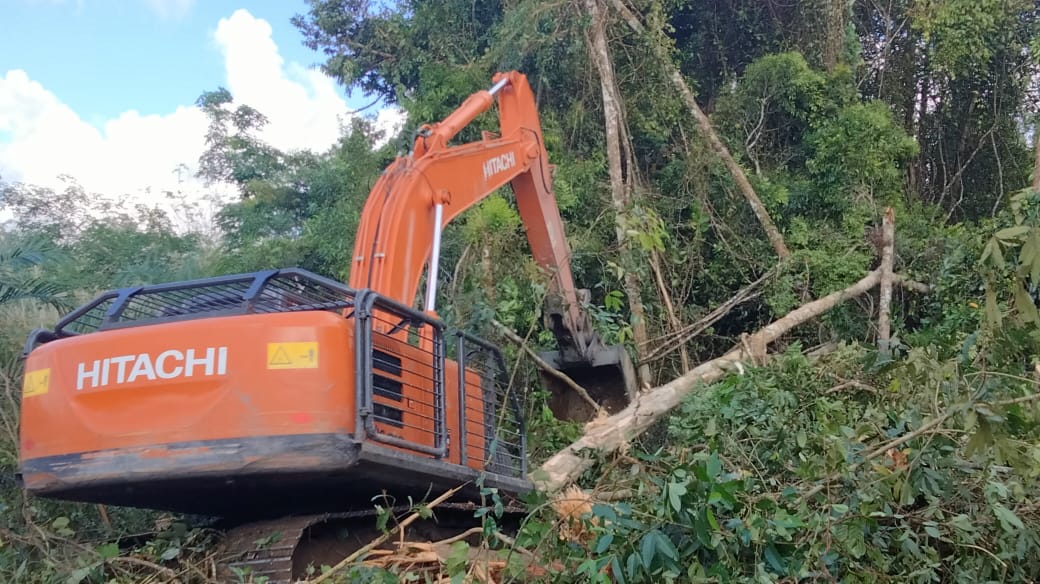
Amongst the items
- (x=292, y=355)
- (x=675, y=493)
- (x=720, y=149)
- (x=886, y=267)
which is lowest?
(x=675, y=493)

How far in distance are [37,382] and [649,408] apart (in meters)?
4.36

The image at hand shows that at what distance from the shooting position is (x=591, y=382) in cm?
765

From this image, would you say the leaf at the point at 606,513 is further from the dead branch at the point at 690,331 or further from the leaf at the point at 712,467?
the dead branch at the point at 690,331

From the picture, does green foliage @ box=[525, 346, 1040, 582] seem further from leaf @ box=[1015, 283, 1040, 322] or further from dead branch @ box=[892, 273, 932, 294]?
dead branch @ box=[892, 273, 932, 294]

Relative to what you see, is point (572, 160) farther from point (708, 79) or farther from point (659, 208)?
point (708, 79)

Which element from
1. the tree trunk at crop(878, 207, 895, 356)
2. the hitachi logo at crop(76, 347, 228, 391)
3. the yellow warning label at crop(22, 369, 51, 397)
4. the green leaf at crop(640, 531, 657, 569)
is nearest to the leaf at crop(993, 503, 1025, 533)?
the green leaf at crop(640, 531, 657, 569)

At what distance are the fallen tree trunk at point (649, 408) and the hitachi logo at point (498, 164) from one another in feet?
6.21

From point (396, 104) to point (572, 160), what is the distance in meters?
4.11

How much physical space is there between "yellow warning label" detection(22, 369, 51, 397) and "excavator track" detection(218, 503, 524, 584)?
976 mm

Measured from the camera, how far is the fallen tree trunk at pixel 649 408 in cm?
533

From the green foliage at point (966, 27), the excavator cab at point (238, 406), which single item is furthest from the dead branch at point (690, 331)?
the green foliage at point (966, 27)

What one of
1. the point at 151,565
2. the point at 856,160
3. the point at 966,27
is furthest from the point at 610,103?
the point at 151,565

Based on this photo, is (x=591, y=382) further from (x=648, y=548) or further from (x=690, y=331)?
(x=648, y=548)

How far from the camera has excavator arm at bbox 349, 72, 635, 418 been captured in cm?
458
